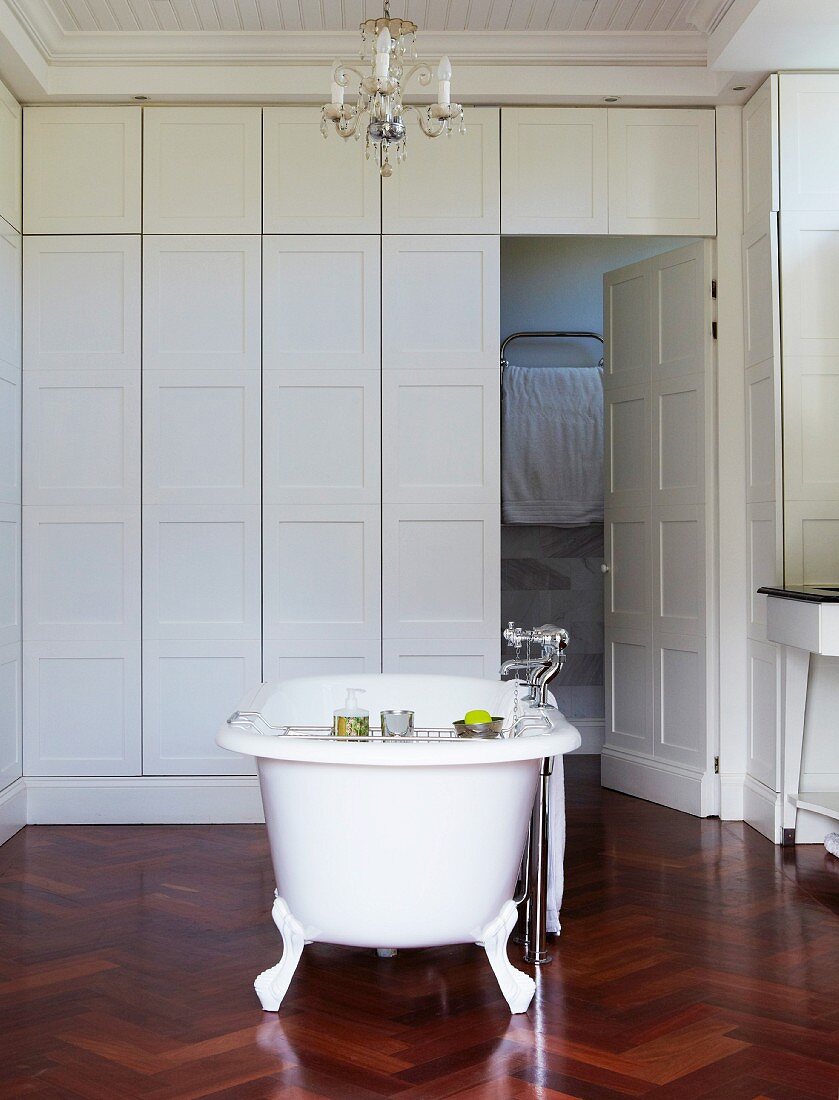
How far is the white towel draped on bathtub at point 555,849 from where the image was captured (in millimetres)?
2785

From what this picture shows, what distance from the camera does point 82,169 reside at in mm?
4043

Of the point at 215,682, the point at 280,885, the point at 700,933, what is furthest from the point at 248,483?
the point at 700,933

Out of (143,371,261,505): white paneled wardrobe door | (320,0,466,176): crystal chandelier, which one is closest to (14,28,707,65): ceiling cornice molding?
(143,371,261,505): white paneled wardrobe door

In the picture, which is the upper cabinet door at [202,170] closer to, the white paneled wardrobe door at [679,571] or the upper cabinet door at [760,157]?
the upper cabinet door at [760,157]

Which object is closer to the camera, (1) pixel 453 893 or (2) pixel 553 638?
(1) pixel 453 893

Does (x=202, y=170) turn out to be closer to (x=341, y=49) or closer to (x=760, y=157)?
(x=341, y=49)

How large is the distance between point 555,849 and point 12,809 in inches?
82.8

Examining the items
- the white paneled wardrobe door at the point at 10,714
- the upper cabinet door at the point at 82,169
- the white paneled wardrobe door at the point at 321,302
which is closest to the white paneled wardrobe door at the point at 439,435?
the white paneled wardrobe door at the point at 321,302

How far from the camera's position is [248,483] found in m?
4.02


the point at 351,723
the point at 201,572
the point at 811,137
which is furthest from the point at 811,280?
the point at 201,572

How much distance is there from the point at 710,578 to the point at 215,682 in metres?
1.95

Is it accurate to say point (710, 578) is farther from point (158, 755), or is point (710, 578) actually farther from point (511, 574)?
point (158, 755)

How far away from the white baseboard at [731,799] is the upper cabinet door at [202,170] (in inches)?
110

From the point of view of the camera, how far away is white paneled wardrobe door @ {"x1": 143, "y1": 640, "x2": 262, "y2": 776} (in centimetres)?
402
